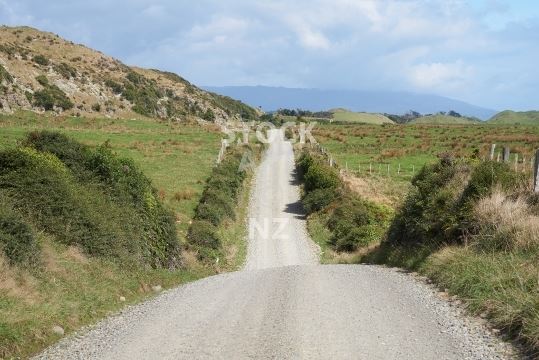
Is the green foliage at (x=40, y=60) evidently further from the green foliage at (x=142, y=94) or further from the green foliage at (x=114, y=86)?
the green foliage at (x=142, y=94)

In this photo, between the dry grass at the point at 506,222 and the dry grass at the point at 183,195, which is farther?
the dry grass at the point at 183,195

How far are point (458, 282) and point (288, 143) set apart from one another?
6994cm

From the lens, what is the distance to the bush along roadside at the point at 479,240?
9.05 metres

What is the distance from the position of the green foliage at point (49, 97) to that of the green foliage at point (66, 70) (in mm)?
7663

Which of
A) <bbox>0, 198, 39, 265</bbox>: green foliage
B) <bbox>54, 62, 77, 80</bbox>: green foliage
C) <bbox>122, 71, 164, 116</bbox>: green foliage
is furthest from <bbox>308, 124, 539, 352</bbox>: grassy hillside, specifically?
<bbox>122, 71, 164, 116</bbox>: green foliage

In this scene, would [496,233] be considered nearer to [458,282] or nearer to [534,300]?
[458,282]

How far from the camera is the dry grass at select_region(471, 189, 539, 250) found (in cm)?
1158

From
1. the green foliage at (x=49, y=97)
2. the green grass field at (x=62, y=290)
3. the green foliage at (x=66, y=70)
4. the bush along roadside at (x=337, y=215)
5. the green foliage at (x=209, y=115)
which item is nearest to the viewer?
the green grass field at (x=62, y=290)

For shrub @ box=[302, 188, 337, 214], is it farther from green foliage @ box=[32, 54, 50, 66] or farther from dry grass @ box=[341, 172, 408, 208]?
green foliage @ box=[32, 54, 50, 66]

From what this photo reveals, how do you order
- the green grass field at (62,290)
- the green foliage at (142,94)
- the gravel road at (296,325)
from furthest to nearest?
the green foliage at (142,94) → the green grass field at (62,290) → the gravel road at (296,325)

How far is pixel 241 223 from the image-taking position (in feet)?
128

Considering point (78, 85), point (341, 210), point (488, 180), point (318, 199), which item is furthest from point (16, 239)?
point (78, 85)

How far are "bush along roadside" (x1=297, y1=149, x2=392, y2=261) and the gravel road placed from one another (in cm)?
1796

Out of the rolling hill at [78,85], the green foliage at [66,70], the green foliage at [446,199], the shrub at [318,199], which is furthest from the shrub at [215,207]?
the green foliage at [66,70]
